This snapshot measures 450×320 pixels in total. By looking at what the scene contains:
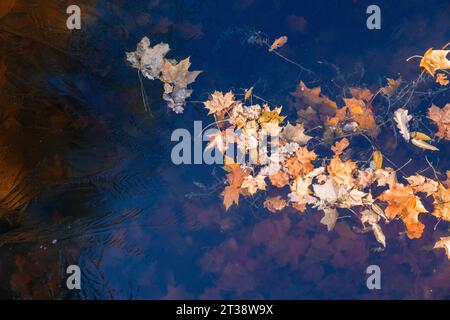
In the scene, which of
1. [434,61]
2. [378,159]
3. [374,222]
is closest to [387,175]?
[378,159]

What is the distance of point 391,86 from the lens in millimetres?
1508

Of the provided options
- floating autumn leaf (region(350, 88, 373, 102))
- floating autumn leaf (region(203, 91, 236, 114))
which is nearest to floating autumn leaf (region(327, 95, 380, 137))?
floating autumn leaf (region(350, 88, 373, 102))

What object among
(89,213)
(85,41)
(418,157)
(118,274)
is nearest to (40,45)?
(85,41)

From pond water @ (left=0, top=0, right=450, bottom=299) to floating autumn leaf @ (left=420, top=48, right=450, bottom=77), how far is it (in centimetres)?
9

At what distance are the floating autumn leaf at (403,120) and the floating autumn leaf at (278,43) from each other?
0.43 meters

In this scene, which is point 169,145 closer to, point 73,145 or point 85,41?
point 73,145

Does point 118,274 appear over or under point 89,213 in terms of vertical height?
under

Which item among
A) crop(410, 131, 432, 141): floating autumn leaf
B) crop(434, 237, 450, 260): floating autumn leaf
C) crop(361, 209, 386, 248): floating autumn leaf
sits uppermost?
crop(410, 131, 432, 141): floating autumn leaf

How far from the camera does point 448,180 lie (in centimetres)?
151

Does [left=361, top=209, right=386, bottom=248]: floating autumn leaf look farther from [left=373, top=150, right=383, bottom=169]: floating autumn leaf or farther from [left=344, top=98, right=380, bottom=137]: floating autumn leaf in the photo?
[left=344, top=98, right=380, bottom=137]: floating autumn leaf

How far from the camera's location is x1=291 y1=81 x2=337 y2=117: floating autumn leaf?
152 centimetres

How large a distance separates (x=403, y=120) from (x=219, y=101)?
606 millimetres
